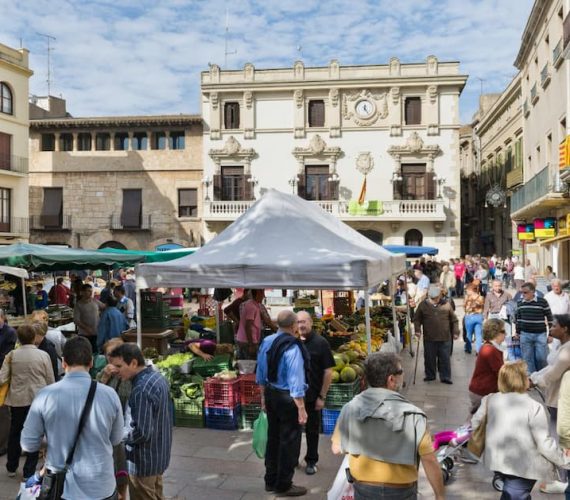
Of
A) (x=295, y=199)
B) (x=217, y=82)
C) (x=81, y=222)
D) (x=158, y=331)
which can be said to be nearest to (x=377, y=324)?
(x=295, y=199)

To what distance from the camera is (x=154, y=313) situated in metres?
10.6

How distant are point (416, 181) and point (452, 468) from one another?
2527 cm

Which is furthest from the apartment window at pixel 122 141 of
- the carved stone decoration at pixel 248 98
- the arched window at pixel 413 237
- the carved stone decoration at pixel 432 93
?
the carved stone decoration at pixel 432 93

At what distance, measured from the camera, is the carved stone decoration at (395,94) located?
2948 centimetres

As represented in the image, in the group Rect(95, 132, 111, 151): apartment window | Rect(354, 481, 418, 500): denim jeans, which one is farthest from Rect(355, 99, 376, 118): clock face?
Rect(354, 481, 418, 500): denim jeans

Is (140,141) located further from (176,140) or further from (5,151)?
(5,151)

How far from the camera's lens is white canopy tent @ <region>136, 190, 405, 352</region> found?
693 centimetres

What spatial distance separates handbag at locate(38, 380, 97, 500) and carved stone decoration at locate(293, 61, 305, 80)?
94.0ft

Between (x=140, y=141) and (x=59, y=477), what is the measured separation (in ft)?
100

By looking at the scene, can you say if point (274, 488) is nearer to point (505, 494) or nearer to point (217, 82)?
point (505, 494)

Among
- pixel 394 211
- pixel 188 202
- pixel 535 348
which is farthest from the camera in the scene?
pixel 188 202

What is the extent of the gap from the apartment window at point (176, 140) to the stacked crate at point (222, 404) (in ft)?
85.5

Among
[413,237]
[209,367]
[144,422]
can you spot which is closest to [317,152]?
[413,237]

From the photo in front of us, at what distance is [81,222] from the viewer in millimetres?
32250
